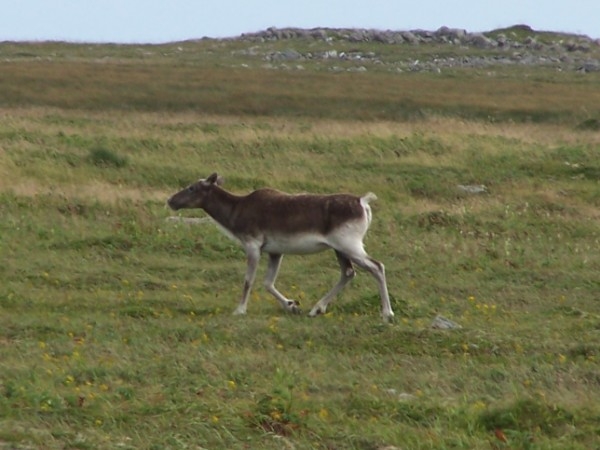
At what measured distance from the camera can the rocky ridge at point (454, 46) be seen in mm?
70875

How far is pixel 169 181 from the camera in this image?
23.3 metres

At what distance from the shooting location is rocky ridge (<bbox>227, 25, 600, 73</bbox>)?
70.9m

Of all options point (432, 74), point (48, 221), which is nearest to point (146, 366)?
point (48, 221)

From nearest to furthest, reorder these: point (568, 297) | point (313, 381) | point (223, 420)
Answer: point (223, 420)
point (313, 381)
point (568, 297)

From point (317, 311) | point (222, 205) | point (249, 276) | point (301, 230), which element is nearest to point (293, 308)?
point (317, 311)

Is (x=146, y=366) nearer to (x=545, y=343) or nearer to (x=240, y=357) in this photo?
(x=240, y=357)

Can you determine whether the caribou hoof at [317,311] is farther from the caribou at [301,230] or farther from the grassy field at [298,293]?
the grassy field at [298,293]

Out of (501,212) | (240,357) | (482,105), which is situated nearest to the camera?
(240,357)

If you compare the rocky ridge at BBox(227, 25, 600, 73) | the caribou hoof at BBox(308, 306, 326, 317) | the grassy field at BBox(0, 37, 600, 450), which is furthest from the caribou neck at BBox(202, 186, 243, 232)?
the rocky ridge at BBox(227, 25, 600, 73)

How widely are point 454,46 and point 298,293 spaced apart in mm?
71415

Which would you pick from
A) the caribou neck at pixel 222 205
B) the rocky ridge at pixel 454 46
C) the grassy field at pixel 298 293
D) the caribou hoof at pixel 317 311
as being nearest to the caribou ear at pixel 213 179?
the caribou neck at pixel 222 205

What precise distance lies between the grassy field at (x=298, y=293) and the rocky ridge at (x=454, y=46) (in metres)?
34.9

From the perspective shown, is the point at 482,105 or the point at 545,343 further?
the point at 482,105

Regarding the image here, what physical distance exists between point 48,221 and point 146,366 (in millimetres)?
9046
